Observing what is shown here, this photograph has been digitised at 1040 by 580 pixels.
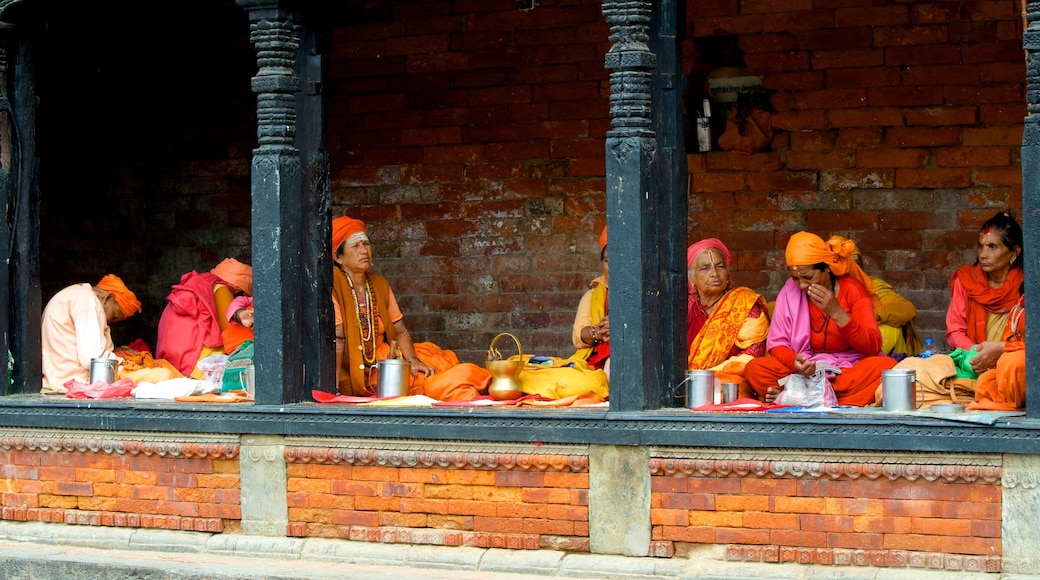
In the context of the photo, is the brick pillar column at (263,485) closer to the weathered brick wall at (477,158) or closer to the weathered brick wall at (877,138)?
the weathered brick wall at (477,158)

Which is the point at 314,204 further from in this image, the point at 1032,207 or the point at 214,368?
the point at 1032,207

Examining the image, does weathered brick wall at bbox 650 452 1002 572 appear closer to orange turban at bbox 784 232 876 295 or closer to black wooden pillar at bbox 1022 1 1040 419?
black wooden pillar at bbox 1022 1 1040 419

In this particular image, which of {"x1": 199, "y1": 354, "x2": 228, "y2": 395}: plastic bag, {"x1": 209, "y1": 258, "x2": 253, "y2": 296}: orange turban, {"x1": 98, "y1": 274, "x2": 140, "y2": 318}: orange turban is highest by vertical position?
{"x1": 209, "y1": 258, "x2": 253, "y2": 296}: orange turban

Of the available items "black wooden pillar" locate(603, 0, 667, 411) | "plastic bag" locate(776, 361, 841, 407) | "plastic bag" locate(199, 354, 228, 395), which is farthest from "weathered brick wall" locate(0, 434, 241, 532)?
"plastic bag" locate(776, 361, 841, 407)

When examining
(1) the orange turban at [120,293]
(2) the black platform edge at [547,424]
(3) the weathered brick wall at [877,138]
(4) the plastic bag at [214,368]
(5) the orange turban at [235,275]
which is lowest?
(2) the black platform edge at [547,424]

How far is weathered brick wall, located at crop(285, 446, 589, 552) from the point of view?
22.7 ft

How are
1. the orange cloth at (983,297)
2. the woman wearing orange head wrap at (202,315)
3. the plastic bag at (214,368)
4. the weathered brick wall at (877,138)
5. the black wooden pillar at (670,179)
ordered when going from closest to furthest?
the black wooden pillar at (670,179), the orange cloth at (983,297), the plastic bag at (214,368), the weathered brick wall at (877,138), the woman wearing orange head wrap at (202,315)

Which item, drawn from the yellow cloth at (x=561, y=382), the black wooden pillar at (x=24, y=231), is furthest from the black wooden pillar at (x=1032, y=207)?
the black wooden pillar at (x=24, y=231)

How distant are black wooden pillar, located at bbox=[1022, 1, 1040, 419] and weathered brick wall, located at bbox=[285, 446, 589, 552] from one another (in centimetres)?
194

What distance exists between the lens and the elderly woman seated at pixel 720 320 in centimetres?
797

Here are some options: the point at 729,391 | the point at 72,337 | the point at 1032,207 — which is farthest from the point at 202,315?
the point at 1032,207

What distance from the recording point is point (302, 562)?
733 cm

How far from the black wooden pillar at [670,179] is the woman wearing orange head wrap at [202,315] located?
11.0ft

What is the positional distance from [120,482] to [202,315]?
171 cm
